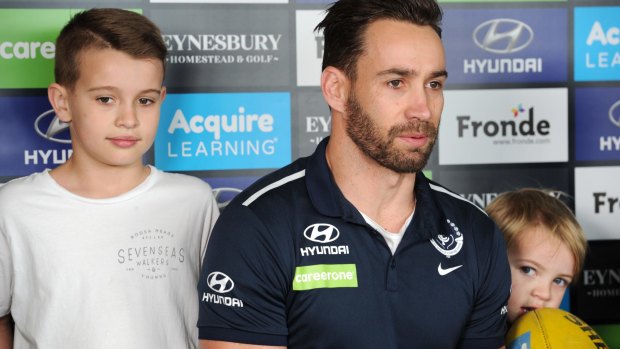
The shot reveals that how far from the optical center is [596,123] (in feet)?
9.41

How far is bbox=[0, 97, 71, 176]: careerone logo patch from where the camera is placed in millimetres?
2551

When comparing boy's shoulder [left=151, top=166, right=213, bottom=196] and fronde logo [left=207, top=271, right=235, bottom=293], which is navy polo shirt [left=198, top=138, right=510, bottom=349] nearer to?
fronde logo [left=207, top=271, right=235, bottom=293]

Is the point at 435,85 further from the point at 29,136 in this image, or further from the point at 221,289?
the point at 29,136

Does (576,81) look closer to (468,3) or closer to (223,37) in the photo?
(468,3)

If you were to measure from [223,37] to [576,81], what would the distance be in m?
1.21

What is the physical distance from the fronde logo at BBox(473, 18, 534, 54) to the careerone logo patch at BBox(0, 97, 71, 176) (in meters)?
1.40

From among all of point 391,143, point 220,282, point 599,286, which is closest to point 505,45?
point 599,286

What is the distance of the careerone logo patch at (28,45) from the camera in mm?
2533

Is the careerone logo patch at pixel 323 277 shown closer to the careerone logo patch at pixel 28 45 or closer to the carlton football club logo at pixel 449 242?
the carlton football club logo at pixel 449 242

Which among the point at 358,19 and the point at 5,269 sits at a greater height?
the point at 358,19

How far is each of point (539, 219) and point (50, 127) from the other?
151cm

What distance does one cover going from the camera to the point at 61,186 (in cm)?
207

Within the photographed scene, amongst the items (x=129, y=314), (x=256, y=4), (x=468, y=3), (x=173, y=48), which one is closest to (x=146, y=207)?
(x=129, y=314)

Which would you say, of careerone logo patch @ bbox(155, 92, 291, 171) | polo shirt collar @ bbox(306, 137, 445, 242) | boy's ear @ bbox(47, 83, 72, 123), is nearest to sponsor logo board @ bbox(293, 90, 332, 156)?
careerone logo patch @ bbox(155, 92, 291, 171)
